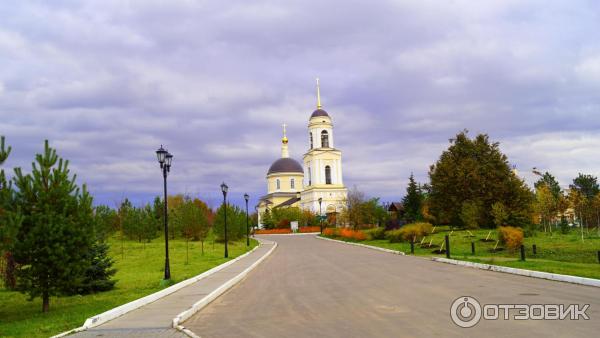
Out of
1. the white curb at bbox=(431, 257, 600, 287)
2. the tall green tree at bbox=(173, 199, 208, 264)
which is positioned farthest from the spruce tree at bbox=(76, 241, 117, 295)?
the tall green tree at bbox=(173, 199, 208, 264)

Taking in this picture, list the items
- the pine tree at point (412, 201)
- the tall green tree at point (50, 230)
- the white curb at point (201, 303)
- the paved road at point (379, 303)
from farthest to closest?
the pine tree at point (412, 201)
the tall green tree at point (50, 230)
the white curb at point (201, 303)
the paved road at point (379, 303)

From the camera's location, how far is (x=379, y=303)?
440 inches

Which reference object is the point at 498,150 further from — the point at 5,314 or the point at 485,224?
the point at 5,314

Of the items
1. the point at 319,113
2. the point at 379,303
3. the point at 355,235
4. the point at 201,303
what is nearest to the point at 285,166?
the point at 319,113

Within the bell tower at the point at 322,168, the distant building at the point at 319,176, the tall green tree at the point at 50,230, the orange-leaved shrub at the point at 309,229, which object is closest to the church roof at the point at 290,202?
the distant building at the point at 319,176

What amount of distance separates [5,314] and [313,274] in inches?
365

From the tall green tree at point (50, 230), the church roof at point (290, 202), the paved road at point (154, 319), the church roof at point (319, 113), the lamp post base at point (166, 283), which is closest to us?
the paved road at point (154, 319)

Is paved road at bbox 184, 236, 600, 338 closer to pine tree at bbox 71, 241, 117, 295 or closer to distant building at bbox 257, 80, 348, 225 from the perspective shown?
pine tree at bbox 71, 241, 117, 295

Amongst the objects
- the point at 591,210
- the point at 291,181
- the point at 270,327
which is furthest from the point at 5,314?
the point at 291,181

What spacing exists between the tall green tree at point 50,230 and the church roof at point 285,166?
99.0 meters

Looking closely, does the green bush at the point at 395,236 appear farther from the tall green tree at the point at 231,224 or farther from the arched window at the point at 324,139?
the arched window at the point at 324,139

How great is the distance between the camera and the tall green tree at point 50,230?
11688mm

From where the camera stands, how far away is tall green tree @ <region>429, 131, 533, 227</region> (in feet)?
135

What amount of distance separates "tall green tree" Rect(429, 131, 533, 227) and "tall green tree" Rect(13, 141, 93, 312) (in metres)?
32.2
